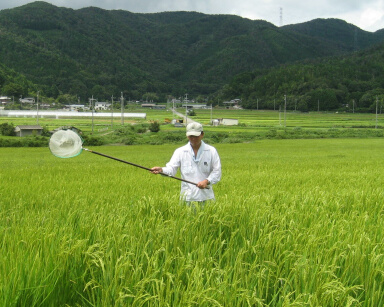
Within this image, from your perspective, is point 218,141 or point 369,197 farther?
point 218,141

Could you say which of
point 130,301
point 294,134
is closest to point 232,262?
point 130,301

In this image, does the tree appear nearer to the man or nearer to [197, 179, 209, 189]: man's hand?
the man

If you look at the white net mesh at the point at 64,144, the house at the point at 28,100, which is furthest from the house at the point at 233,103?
the white net mesh at the point at 64,144

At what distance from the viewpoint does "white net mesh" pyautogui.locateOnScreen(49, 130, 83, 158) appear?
4.12m

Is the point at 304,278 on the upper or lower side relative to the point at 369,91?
lower

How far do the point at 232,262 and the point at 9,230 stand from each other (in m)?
1.85

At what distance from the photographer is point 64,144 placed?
4164 millimetres

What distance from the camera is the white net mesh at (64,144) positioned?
4125 millimetres

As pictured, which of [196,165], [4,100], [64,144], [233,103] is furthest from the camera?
[233,103]

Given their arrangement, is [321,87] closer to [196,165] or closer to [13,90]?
[13,90]

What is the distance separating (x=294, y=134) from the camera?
50719 millimetres

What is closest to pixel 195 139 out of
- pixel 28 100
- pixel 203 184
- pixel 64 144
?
pixel 203 184

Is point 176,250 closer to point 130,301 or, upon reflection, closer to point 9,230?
point 130,301

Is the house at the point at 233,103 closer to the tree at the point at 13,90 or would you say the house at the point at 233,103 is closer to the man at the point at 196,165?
the tree at the point at 13,90
